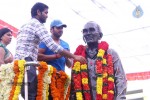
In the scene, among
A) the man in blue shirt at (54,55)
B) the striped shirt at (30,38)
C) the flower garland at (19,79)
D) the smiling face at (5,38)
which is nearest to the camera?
the flower garland at (19,79)

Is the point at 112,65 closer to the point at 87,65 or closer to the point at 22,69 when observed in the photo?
the point at 87,65

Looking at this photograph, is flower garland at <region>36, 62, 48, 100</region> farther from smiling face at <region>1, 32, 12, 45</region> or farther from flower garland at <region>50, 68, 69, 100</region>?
smiling face at <region>1, 32, 12, 45</region>

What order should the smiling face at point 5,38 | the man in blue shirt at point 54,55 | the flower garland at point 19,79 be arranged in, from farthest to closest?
the smiling face at point 5,38 → the man in blue shirt at point 54,55 → the flower garland at point 19,79

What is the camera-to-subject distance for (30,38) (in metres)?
2.85

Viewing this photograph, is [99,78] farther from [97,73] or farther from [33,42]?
[33,42]

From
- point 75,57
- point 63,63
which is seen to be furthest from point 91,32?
point 63,63

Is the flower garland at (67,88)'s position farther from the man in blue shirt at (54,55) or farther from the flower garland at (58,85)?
the man in blue shirt at (54,55)

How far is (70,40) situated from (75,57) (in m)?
5.36

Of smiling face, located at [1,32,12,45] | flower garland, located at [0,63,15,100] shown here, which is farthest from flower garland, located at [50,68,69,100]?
smiling face, located at [1,32,12,45]

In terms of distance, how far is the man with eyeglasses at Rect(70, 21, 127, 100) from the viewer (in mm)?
2717

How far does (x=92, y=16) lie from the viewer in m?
7.93

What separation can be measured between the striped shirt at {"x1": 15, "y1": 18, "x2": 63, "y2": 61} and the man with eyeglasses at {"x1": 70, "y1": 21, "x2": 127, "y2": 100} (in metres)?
0.37

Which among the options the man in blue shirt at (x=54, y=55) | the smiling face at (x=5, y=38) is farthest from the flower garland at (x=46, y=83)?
the smiling face at (x=5, y=38)

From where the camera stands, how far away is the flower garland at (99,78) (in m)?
2.72
